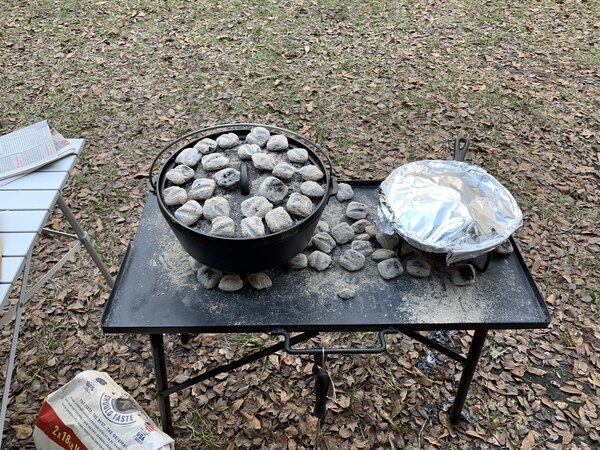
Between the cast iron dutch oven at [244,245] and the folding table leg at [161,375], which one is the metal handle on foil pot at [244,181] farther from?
the folding table leg at [161,375]

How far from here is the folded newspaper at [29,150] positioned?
2.13 metres

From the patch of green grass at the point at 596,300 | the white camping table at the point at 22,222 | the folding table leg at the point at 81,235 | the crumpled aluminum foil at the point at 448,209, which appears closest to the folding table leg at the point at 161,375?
the white camping table at the point at 22,222

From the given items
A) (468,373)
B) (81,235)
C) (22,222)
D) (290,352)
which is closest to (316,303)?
(290,352)

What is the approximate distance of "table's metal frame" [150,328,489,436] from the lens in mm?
1531

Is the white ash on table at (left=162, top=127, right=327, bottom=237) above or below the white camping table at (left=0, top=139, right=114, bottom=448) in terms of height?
above

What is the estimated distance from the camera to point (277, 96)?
160 inches

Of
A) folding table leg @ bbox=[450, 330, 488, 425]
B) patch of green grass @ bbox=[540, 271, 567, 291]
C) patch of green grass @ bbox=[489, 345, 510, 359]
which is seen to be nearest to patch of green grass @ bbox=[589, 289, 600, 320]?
patch of green grass @ bbox=[540, 271, 567, 291]

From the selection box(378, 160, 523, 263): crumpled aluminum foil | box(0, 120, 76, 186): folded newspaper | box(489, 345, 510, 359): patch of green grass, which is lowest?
box(489, 345, 510, 359): patch of green grass

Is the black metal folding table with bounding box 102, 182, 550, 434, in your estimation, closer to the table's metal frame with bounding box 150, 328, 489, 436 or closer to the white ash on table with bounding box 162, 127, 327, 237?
the table's metal frame with bounding box 150, 328, 489, 436

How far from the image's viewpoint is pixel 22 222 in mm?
1904

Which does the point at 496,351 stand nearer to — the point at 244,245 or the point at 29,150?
the point at 244,245

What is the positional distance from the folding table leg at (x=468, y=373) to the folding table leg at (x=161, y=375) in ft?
3.67

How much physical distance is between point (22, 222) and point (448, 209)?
1591 mm

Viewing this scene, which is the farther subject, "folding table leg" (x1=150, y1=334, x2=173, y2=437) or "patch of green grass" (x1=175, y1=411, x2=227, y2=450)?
"patch of green grass" (x1=175, y1=411, x2=227, y2=450)
